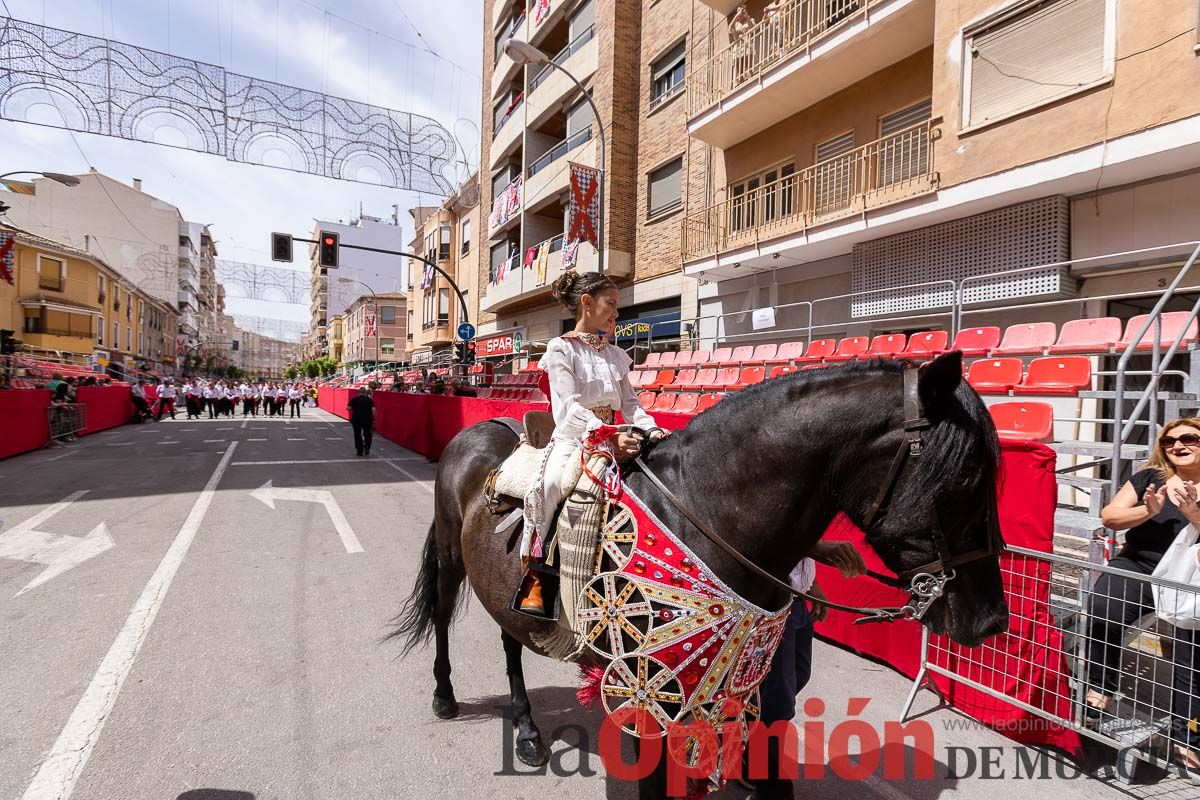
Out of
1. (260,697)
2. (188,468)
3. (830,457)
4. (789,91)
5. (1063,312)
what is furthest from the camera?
(789,91)

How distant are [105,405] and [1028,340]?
27.0 metres

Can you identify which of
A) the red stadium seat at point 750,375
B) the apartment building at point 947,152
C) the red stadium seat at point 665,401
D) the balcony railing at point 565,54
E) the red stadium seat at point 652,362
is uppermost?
the balcony railing at point 565,54

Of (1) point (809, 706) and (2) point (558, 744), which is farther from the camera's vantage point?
(1) point (809, 706)

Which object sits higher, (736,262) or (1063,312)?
(736,262)

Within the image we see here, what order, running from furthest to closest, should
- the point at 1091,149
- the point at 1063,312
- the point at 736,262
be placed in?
the point at 736,262 < the point at 1063,312 < the point at 1091,149

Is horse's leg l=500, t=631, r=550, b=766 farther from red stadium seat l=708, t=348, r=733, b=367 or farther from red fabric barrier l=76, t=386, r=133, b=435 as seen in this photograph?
red fabric barrier l=76, t=386, r=133, b=435

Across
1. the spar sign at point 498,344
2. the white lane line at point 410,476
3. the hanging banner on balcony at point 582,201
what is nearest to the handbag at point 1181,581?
the white lane line at point 410,476

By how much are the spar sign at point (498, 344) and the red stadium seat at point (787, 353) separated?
13409 mm

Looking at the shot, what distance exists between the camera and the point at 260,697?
320cm

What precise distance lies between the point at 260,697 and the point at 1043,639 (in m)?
4.45

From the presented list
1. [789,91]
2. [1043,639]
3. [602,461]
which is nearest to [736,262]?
[789,91]

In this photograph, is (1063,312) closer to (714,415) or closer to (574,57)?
(714,415)

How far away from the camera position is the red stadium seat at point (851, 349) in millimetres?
9250

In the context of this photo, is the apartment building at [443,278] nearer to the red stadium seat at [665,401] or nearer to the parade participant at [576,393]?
the red stadium seat at [665,401]
